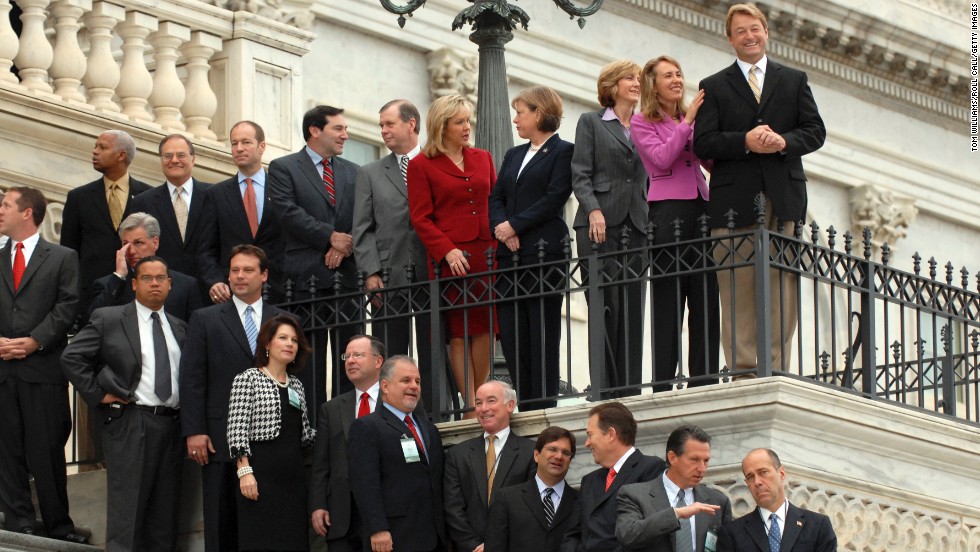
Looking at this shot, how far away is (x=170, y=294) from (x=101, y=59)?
10.3 feet

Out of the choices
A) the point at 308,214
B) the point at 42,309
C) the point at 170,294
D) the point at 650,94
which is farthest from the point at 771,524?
the point at 42,309

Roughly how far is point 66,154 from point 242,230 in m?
2.29

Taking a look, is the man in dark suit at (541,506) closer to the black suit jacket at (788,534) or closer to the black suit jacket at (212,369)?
the black suit jacket at (788,534)

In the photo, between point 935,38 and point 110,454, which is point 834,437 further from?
point 935,38

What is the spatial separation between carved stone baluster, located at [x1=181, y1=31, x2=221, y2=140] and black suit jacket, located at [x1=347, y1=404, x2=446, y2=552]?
5.02 metres

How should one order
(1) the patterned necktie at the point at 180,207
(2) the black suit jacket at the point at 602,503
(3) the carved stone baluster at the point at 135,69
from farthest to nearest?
(3) the carved stone baluster at the point at 135,69
(1) the patterned necktie at the point at 180,207
(2) the black suit jacket at the point at 602,503

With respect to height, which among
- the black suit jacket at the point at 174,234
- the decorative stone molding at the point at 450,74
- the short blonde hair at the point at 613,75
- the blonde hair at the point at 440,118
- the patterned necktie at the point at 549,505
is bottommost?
the patterned necktie at the point at 549,505

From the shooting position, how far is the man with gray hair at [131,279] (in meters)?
16.3

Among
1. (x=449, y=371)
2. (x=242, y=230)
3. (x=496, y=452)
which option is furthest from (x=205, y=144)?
(x=496, y=452)

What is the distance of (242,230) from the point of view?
16906mm

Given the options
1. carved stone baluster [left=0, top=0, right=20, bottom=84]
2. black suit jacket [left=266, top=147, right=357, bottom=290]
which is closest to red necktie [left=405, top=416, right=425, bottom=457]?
black suit jacket [left=266, top=147, right=357, bottom=290]

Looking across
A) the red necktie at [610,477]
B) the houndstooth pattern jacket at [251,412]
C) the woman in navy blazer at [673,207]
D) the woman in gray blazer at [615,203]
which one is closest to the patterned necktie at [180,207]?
the houndstooth pattern jacket at [251,412]

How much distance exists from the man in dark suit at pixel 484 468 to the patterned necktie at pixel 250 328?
148 cm

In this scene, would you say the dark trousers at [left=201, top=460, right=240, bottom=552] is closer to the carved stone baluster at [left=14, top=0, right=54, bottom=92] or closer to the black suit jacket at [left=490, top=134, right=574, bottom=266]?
the black suit jacket at [left=490, top=134, right=574, bottom=266]
